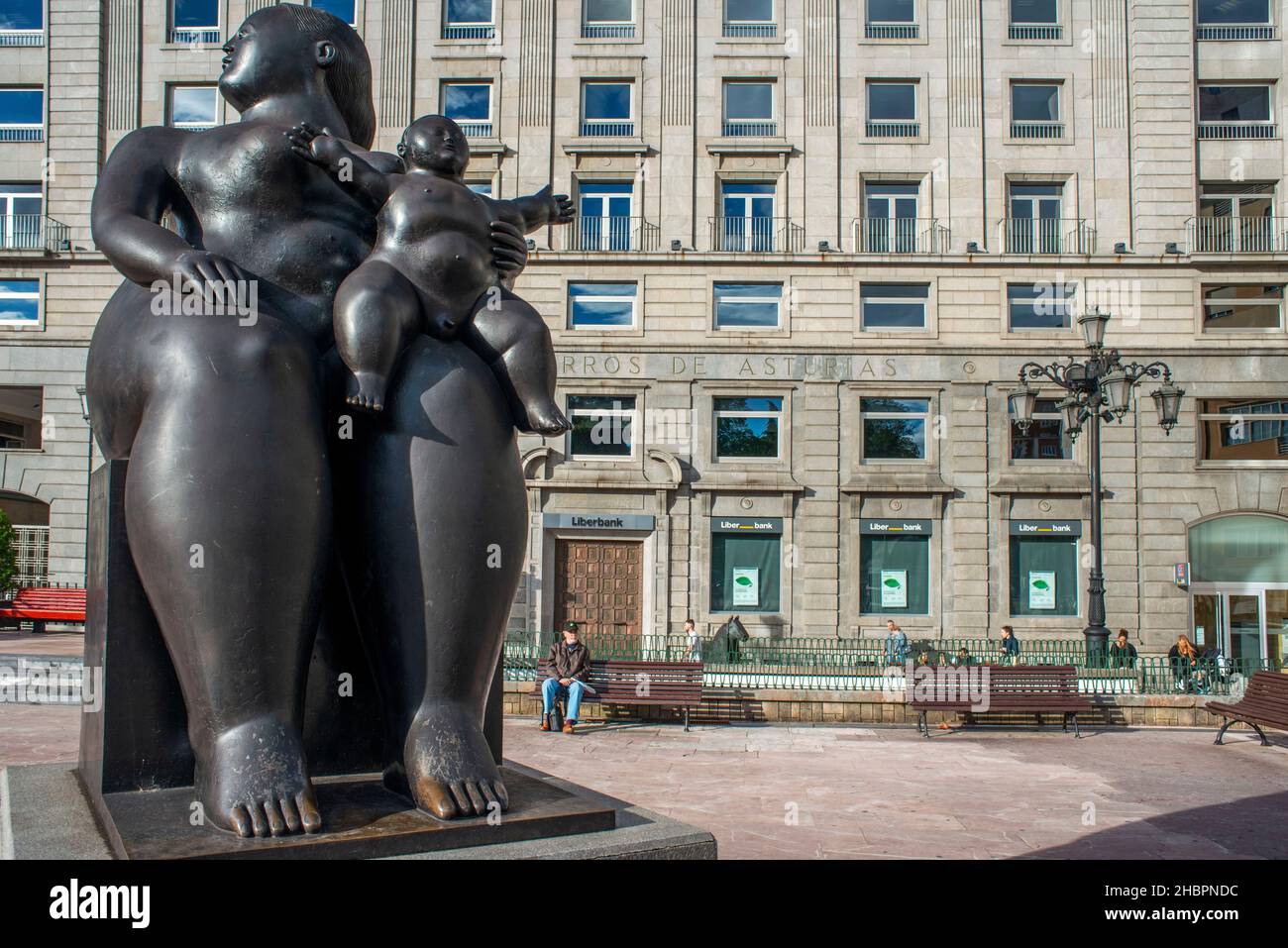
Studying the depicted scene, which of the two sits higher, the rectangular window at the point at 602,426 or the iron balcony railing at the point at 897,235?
→ the iron balcony railing at the point at 897,235

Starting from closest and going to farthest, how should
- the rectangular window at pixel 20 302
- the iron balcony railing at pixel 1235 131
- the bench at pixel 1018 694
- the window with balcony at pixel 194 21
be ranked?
the bench at pixel 1018 694, the iron balcony railing at pixel 1235 131, the rectangular window at pixel 20 302, the window with balcony at pixel 194 21

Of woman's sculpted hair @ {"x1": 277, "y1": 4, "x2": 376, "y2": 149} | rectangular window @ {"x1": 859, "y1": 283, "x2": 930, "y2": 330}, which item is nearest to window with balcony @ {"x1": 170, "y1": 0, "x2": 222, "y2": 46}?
rectangular window @ {"x1": 859, "y1": 283, "x2": 930, "y2": 330}

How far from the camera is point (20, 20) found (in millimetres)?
31031

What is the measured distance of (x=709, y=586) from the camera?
91.7 feet

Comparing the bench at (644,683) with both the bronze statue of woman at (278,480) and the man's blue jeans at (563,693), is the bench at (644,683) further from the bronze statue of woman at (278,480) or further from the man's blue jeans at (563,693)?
the bronze statue of woman at (278,480)

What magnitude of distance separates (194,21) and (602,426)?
1773 cm

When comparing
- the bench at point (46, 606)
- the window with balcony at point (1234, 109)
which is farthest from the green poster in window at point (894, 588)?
the bench at point (46, 606)

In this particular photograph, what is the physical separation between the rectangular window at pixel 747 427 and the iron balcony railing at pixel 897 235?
5.18 metres

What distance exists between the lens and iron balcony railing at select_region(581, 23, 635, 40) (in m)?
29.8

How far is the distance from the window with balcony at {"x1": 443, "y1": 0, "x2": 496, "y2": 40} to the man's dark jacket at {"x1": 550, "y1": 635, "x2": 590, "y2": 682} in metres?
21.8

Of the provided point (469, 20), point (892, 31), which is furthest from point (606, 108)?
point (892, 31)

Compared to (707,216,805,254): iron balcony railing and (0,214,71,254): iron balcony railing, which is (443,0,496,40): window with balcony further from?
(0,214,71,254): iron balcony railing

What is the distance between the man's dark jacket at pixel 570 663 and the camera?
14.5m

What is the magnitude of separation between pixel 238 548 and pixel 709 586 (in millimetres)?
25797
